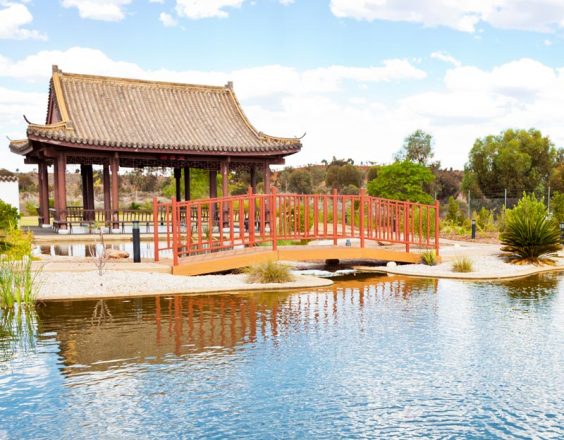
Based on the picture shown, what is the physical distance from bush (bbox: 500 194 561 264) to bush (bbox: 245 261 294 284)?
726cm

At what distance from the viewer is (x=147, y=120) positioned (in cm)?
2667

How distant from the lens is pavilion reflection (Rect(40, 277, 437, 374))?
25.7 feet

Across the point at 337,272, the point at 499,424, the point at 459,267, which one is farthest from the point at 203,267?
the point at 499,424

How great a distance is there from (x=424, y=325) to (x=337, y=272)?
6.61 meters

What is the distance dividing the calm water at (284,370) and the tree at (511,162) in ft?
131

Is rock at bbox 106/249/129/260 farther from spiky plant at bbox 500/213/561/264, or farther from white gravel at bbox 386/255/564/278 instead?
spiky plant at bbox 500/213/561/264

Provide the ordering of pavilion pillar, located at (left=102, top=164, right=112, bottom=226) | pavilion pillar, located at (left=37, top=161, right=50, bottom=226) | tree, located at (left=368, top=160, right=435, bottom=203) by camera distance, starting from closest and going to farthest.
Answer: pavilion pillar, located at (left=102, top=164, right=112, bottom=226)
pavilion pillar, located at (left=37, top=161, right=50, bottom=226)
tree, located at (left=368, top=160, right=435, bottom=203)

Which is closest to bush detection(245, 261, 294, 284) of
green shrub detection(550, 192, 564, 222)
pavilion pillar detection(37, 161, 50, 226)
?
green shrub detection(550, 192, 564, 222)

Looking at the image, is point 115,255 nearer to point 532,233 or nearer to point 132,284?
point 132,284

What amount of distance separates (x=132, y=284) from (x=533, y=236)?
1091cm

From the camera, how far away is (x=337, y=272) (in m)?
15.8

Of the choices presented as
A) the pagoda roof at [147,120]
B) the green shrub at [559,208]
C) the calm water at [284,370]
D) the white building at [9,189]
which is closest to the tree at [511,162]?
the green shrub at [559,208]

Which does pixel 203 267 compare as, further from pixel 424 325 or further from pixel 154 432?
pixel 154 432

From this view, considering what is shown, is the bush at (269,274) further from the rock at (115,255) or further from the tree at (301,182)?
the tree at (301,182)
